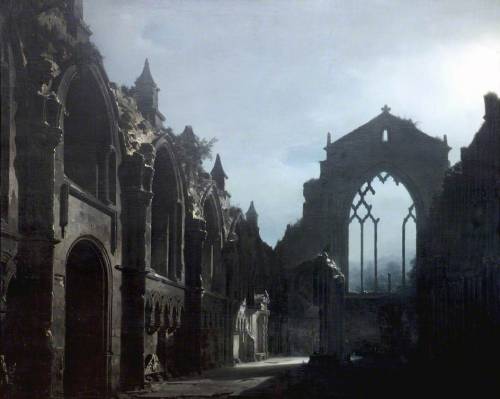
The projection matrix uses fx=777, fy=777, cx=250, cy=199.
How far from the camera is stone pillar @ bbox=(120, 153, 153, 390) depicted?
56.8 ft

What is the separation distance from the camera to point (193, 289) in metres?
23.7

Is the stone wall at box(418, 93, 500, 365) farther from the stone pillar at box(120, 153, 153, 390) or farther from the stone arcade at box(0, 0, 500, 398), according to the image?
the stone pillar at box(120, 153, 153, 390)

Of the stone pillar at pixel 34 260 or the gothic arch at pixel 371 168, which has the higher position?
the gothic arch at pixel 371 168

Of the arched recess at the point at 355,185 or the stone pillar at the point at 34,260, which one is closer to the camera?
the stone pillar at the point at 34,260

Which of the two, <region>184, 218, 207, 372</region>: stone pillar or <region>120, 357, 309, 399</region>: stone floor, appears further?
<region>184, 218, 207, 372</region>: stone pillar

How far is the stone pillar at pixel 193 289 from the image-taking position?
23.5 m

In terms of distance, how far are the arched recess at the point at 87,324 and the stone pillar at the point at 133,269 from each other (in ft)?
4.14

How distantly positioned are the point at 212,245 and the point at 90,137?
42.8 ft

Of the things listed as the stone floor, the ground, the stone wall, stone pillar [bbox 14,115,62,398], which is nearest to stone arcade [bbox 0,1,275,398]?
stone pillar [bbox 14,115,62,398]

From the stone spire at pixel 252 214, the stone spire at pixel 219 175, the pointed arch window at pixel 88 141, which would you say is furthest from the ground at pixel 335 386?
the stone spire at pixel 252 214

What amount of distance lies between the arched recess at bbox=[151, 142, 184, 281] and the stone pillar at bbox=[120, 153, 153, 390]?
3.46m

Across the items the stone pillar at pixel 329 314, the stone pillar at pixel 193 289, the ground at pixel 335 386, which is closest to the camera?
the ground at pixel 335 386

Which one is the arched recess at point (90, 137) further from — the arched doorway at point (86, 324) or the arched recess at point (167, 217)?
the arched recess at point (167, 217)

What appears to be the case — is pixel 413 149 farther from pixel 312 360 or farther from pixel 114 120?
pixel 114 120
